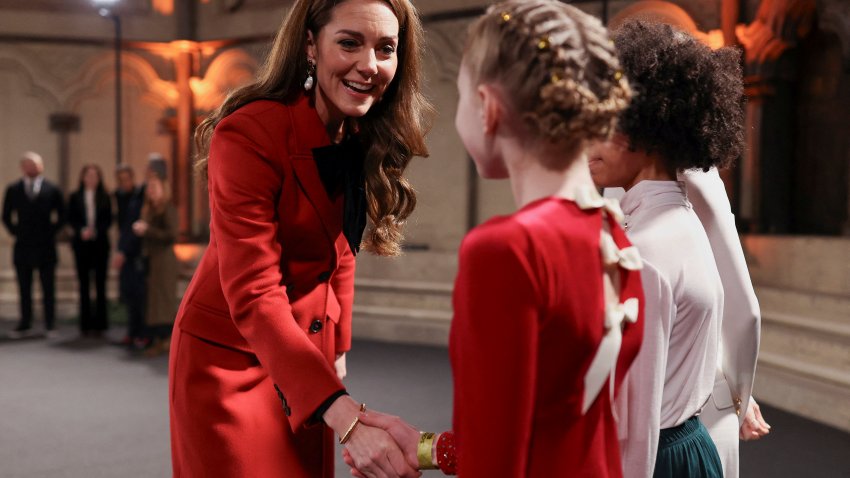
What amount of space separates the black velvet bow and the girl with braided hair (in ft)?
2.32

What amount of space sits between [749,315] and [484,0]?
7178mm

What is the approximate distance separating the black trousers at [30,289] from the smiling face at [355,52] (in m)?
7.70

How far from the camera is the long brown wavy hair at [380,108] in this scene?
6.13ft

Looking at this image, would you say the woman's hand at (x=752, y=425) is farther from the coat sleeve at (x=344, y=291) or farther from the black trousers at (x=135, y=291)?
the black trousers at (x=135, y=291)

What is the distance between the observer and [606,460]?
3.99 feet

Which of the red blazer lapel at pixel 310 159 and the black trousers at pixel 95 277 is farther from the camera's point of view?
the black trousers at pixel 95 277

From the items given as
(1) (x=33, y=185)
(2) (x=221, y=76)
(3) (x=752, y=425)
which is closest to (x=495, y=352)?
(3) (x=752, y=425)

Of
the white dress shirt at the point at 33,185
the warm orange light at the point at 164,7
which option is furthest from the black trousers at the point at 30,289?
the warm orange light at the point at 164,7

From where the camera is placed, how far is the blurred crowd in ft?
25.0

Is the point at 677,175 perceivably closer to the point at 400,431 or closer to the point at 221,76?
the point at 400,431

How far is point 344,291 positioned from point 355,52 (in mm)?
614

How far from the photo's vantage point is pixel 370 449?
1.51 m

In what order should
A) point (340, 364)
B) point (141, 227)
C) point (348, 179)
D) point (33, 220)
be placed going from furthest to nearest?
point (33, 220), point (141, 227), point (340, 364), point (348, 179)

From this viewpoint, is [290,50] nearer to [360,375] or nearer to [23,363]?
[360,375]
